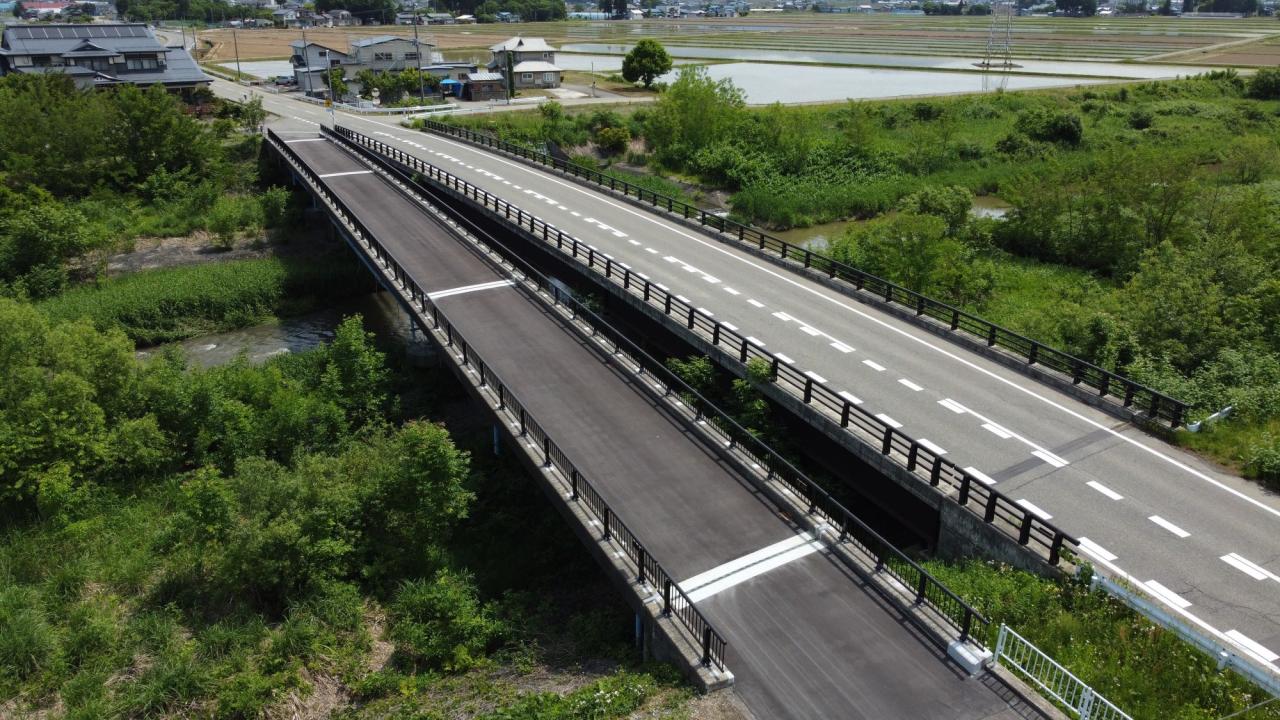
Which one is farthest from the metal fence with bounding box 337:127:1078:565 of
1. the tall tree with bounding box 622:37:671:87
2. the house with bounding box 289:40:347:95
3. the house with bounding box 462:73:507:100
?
the house with bounding box 289:40:347:95

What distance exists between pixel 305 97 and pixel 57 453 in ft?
277

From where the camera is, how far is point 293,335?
41.4 meters

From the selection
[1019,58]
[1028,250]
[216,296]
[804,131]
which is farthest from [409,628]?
[1019,58]

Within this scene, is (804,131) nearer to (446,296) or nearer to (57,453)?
(446,296)

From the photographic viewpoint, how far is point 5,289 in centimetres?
4131

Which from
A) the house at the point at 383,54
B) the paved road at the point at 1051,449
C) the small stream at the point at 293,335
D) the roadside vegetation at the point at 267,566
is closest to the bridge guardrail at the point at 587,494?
the roadside vegetation at the point at 267,566

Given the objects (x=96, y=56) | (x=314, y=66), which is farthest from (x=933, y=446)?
(x=314, y=66)

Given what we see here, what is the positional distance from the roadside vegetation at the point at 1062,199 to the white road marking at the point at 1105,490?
11.9 ft

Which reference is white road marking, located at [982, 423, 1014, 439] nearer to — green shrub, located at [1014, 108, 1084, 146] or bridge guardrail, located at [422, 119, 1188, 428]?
bridge guardrail, located at [422, 119, 1188, 428]

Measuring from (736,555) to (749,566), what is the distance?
43cm

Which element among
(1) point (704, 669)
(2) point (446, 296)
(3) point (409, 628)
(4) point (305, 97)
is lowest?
(3) point (409, 628)

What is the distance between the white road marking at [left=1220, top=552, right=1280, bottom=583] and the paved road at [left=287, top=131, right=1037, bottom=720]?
656 cm

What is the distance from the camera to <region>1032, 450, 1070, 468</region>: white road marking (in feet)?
64.7

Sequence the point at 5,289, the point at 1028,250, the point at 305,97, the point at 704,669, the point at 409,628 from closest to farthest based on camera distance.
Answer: the point at 704,669 → the point at 409,628 → the point at 5,289 → the point at 1028,250 → the point at 305,97
